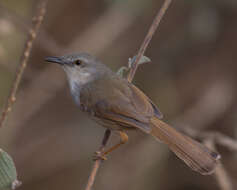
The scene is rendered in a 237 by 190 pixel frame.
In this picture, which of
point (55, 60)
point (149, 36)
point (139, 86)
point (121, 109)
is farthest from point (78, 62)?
point (139, 86)

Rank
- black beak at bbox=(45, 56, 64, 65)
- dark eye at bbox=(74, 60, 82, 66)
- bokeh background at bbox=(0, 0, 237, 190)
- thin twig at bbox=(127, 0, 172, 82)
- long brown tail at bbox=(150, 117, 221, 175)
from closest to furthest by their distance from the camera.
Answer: thin twig at bbox=(127, 0, 172, 82), long brown tail at bbox=(150, 117, 221, 175), black beak at bbox=(45, 56, 64, 65), dark eye at bbox=(74, 60, 82, 66), bokeh background at bbox=(0, 0, 237, 190)

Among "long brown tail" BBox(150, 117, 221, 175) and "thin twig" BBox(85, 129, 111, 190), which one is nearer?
"thin twig" BBox(85, 129, 111, 190)

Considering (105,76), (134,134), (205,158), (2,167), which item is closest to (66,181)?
(134,134)

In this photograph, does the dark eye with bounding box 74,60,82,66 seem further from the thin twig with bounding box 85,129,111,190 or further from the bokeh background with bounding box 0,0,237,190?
the bokeh background with bounding box 0,0,237,190

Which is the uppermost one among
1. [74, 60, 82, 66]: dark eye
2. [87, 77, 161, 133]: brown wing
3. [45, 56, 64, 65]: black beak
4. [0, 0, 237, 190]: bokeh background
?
[45, 56, 64, 65]: black beak

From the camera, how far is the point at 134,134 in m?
6.68

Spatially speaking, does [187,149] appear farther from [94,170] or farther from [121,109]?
[94,170]

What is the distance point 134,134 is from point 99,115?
3.28 meters

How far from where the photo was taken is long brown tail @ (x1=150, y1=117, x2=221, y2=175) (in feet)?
10.8

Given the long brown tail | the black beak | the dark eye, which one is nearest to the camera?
the long brown tail

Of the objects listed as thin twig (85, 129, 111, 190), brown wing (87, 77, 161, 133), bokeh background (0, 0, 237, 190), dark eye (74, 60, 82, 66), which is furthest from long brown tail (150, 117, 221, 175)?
bokeh background (0, 0, 237, 190)

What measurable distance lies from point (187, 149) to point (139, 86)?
12.0 ft

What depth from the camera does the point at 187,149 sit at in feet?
11.0

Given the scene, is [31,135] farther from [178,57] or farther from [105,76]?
[105,76]
